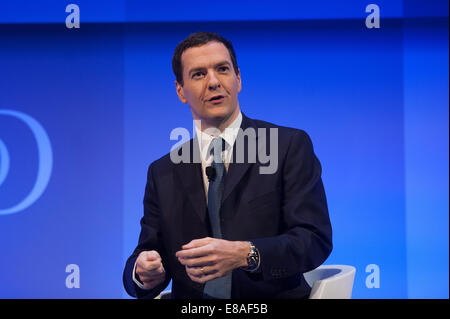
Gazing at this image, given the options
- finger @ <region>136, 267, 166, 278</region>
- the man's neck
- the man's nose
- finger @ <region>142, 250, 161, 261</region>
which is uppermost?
the man's nose

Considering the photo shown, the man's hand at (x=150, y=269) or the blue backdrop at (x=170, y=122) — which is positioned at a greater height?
the blue backdrop at (x=170, y=122)

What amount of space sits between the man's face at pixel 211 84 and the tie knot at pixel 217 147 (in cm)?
7

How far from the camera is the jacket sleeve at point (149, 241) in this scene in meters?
1.90

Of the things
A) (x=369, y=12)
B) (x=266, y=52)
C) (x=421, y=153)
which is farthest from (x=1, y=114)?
(x=421, y=153)

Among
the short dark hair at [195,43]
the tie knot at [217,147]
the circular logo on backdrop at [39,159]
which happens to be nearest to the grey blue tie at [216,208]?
the tie knot at [217,147]

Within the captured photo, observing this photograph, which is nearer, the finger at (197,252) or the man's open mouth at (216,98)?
the finger at (197,252)

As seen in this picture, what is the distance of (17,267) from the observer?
3.44m

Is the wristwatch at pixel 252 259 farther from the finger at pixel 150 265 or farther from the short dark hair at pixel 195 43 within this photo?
the short dark hair at pixel 195 43

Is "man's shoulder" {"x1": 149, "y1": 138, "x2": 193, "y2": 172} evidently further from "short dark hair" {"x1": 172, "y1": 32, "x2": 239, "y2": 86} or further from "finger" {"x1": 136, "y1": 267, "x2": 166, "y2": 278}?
"finger" {"x1": 136, "y1": 267, "x2": 166, "y2": 278}

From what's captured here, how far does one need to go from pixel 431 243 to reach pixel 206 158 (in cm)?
203

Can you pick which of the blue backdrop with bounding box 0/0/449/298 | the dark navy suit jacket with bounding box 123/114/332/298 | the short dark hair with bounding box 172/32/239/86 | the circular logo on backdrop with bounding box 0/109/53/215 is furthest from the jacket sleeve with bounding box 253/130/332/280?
the circular logo on backdrop with bounding box 0/109/53/215

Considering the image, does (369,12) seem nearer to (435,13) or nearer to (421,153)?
Result: (435,13)

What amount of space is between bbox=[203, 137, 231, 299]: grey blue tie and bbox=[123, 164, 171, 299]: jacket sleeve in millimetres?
199

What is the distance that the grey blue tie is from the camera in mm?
1816
